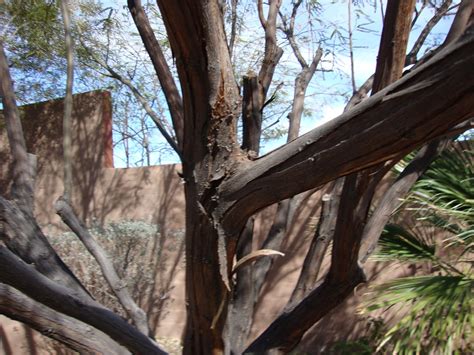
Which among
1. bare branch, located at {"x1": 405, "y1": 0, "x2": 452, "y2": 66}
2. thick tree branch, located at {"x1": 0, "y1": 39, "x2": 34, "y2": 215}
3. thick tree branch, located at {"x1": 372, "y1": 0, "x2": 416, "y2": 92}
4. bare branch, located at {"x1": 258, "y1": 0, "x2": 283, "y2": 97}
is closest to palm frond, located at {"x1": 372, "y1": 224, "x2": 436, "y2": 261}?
bare branch, located at {"x1": 405, "y1": 0, "x2": 452, "y2": 66}

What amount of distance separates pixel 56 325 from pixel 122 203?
5.53 m

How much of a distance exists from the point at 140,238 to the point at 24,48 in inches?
174

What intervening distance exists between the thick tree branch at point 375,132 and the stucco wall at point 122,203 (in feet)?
11.6

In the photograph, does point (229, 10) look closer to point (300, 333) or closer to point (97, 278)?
point (97, 278)

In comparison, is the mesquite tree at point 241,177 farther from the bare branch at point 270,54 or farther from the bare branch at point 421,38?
the bare branch at point 421,38

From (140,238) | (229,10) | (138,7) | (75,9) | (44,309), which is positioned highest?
(75,9)

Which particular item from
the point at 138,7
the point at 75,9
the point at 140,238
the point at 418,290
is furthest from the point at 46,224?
the point at 418,290

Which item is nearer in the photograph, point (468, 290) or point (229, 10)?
point (468, 290)

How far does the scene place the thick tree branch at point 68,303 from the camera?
3270mm

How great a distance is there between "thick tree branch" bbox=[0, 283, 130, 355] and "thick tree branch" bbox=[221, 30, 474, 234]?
140 cm

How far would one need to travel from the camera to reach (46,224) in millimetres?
9602

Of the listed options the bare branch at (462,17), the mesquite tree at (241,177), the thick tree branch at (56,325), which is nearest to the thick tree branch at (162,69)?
the mesquite tree at (241,177)

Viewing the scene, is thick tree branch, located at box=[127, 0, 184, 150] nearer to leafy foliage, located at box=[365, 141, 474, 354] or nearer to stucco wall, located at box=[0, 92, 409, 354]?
leafy foliage, located at box=[365, 141, 474, 354]

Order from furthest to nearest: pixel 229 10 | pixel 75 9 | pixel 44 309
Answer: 1. pixel 75 9
2. pixel 229 10
3. pixel 44 309
